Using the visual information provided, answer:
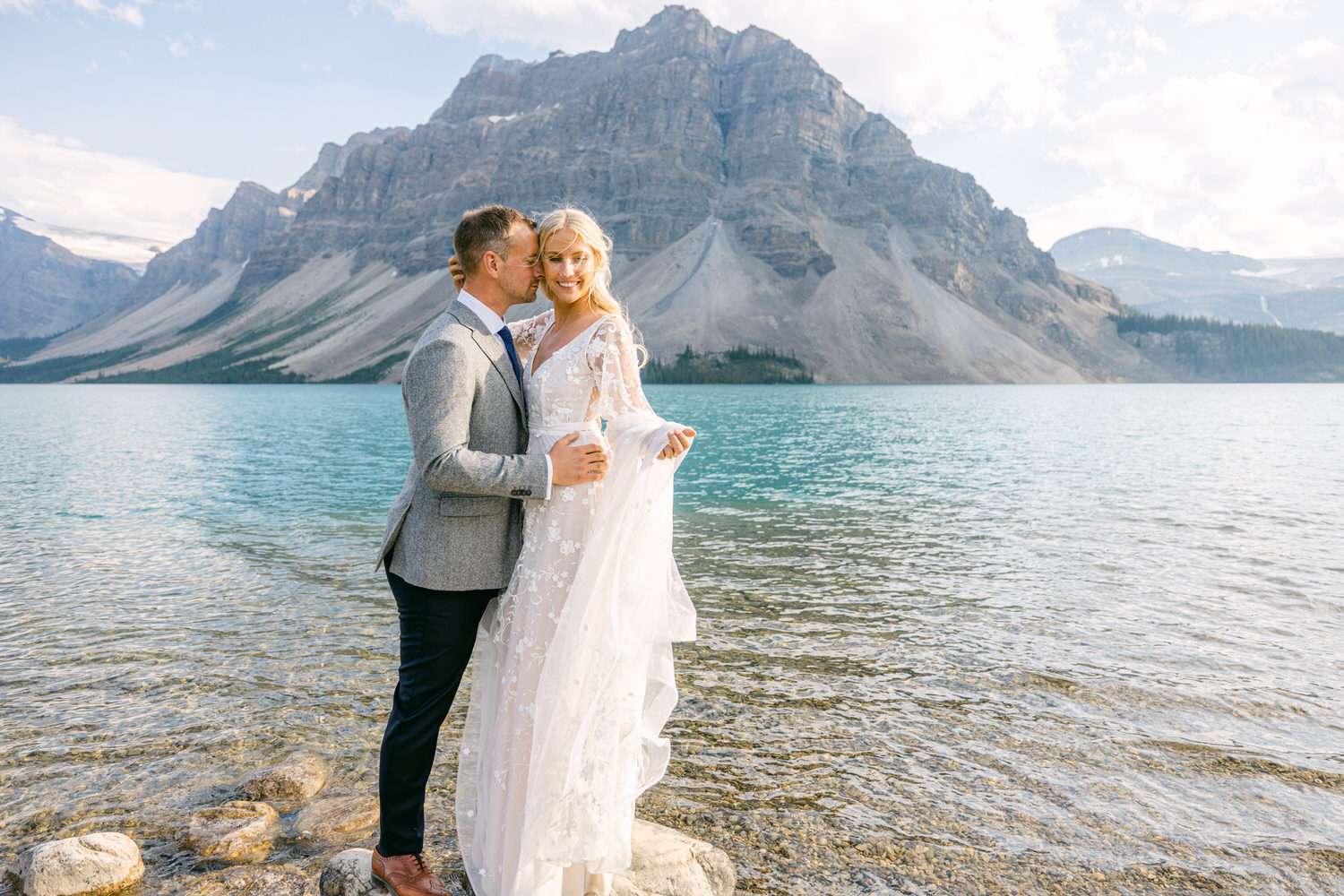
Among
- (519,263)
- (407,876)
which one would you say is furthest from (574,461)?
(407,876)

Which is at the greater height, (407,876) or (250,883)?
(407,876)

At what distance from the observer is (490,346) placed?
3.84 metres

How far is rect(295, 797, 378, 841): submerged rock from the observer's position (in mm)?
5285

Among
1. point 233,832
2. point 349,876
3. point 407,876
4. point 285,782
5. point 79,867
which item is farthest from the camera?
point 285,782

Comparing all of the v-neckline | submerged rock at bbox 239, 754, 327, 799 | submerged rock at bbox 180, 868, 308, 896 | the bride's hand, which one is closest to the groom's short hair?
the v-neckline

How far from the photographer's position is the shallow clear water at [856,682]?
5512 millimetres

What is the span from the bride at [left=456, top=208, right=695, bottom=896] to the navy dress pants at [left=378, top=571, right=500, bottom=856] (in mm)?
181

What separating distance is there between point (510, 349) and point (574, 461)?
2.51 feet

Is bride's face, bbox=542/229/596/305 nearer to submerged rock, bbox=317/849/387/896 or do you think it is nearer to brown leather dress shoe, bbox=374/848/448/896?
brown leather dress shoe, bbox=374/848/448/896

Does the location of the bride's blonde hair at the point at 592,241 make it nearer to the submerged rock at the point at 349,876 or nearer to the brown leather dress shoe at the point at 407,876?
the brown leather dress shoe at the point at 407,876

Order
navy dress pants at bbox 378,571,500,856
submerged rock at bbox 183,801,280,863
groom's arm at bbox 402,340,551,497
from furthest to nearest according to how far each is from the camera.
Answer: submerged rock at bbox 183,801,280,863
navy dress pants at bbox 378,571,500,856
groom's arm at bbox 402,340,551,497

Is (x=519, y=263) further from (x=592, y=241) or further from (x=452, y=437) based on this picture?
(x=452, y=437)

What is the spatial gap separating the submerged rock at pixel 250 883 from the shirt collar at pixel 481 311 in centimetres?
350

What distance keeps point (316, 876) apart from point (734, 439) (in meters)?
43.9
